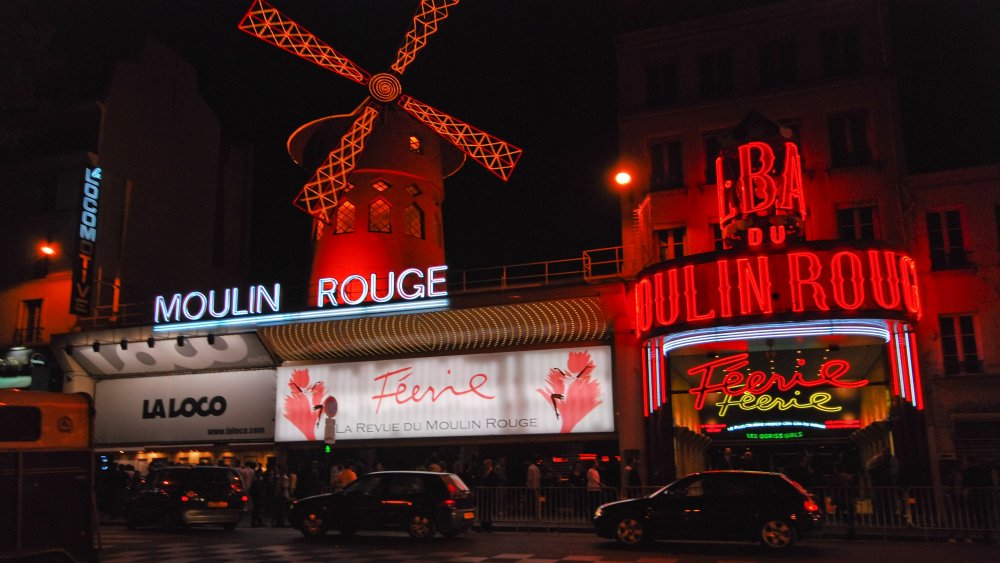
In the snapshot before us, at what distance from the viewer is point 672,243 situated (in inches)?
801

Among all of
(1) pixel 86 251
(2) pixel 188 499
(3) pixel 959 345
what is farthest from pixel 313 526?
(1) pixel 86 251

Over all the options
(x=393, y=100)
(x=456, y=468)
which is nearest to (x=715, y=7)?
(x=393, y=100)

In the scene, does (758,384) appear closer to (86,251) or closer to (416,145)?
(416,145)

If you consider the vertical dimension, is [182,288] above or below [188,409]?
above

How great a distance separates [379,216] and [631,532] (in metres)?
14.0

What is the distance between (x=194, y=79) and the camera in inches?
1246

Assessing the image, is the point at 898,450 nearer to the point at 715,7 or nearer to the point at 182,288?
the point at 715,7

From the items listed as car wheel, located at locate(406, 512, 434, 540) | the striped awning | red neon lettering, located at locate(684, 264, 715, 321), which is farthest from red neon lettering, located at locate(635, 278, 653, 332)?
car wheel, located at locate(406, 512, 434, 540)

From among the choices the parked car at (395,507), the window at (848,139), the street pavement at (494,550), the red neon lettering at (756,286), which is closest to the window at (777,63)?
the window at (848,139)

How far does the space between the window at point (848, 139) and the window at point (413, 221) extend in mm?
11522

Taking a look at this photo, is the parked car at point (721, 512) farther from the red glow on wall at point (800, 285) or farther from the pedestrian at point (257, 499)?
the pedestrian at point (257, 499)

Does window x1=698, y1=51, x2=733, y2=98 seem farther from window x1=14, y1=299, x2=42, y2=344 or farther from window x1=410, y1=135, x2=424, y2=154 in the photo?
window x1=14, y1=299, x2=42, y2=344

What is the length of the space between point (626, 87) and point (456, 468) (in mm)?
10548

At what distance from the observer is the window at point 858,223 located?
743 inches
